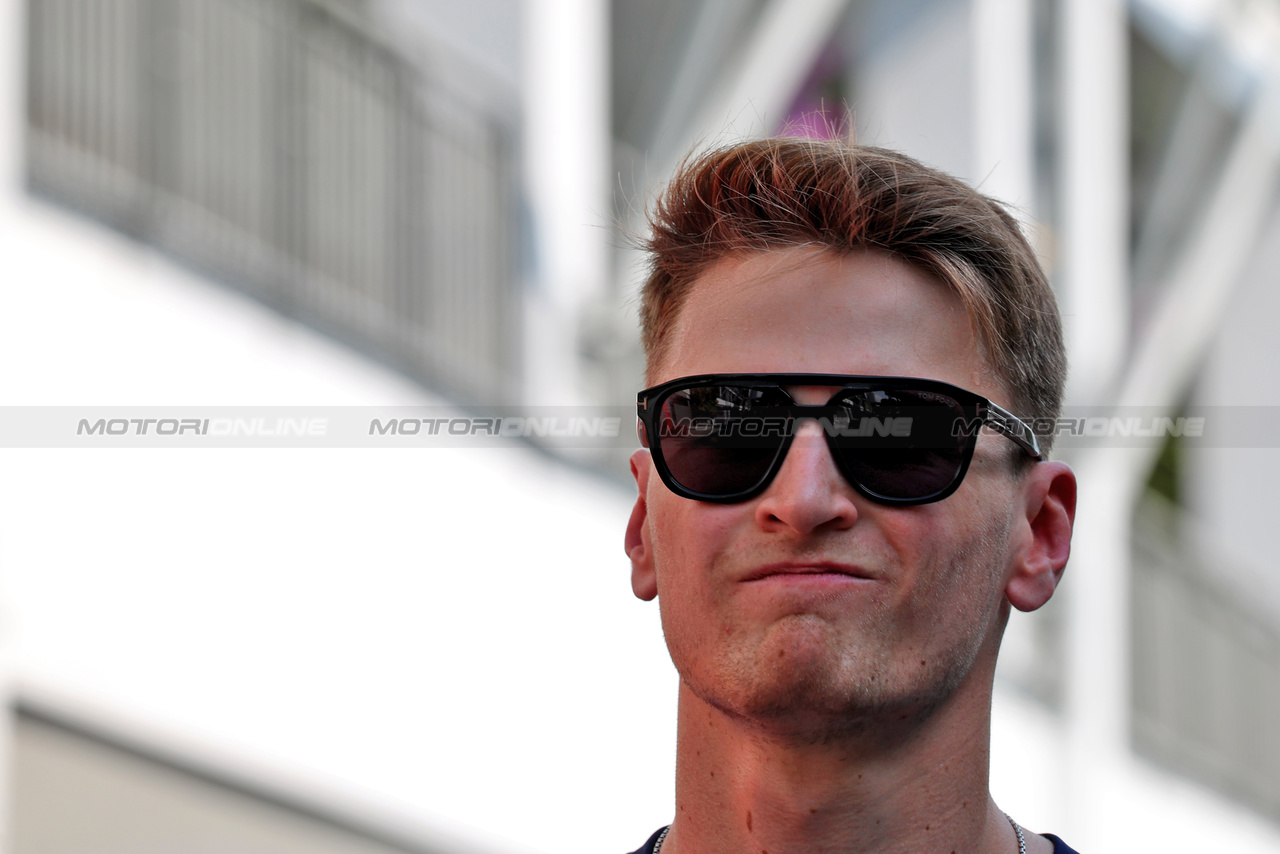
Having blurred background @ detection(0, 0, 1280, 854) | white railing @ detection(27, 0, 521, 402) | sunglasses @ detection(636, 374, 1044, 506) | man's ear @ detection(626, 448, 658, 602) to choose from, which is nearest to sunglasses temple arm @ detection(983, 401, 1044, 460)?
sunglasses @ detection(636, 374, 1044, 506)

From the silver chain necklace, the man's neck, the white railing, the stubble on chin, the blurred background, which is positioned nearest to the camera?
the stubble on chin

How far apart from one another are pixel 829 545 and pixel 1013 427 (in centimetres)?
40

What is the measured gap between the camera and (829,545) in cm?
171

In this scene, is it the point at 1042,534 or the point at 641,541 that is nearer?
the point at 1042,534

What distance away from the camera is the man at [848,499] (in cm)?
171

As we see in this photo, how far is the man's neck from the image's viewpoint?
1778mm

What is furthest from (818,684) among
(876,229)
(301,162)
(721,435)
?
(301,162)

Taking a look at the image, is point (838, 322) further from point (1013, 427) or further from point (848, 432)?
point (1013, 427)

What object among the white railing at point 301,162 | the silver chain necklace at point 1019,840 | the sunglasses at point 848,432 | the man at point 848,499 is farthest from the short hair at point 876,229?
the white railing at point 301,162

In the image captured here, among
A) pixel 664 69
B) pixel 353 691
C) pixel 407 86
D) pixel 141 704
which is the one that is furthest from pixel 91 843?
pixel 664 69

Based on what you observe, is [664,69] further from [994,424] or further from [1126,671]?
[994,424]

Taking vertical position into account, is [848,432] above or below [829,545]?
above

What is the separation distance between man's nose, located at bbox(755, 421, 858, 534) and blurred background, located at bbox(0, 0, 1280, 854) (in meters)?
0.91

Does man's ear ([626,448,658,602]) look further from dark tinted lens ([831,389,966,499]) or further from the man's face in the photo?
dark tinted lens ([831,389,966,499])
